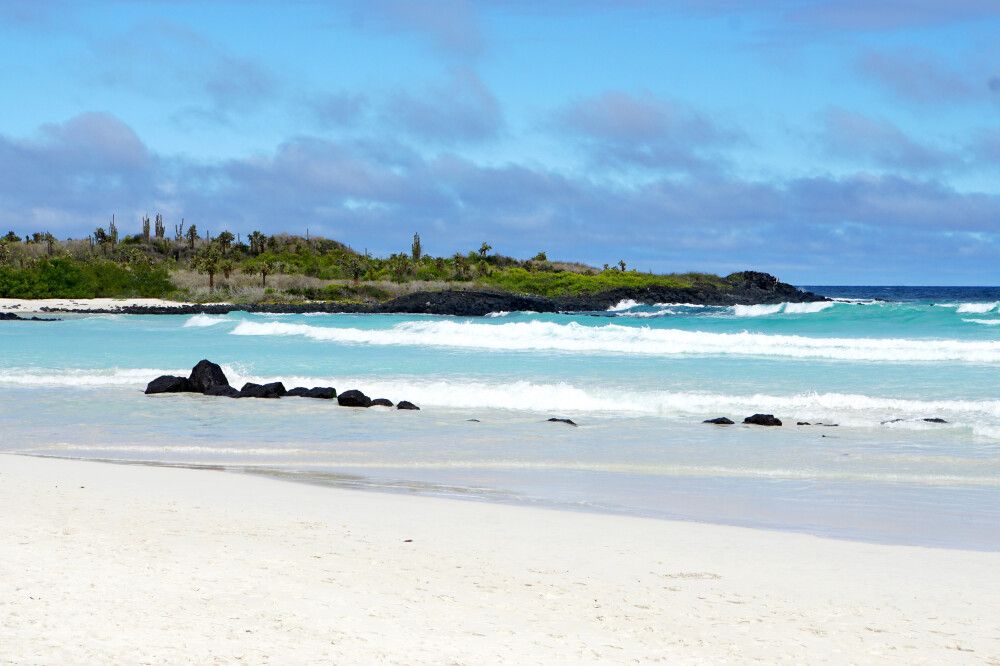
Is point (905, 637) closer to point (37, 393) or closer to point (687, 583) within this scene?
point (687, 583)

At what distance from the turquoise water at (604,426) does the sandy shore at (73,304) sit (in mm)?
44762

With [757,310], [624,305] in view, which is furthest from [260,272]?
[757,310]

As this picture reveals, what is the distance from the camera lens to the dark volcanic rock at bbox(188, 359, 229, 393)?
896 inches

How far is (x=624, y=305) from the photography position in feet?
325

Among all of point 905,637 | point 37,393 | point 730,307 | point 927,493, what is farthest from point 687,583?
point 730,307

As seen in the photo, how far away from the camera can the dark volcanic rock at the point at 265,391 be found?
22.0 metres

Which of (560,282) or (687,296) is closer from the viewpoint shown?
(687,296)

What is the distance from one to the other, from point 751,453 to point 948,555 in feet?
21.4

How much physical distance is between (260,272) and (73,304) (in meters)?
27.3

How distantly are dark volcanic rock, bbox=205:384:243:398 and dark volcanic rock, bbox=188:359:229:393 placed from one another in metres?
0.11

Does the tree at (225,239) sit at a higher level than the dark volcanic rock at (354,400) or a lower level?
higher

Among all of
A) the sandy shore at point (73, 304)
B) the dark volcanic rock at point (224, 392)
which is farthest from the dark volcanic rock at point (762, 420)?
the sandy shore at point (73, 304)

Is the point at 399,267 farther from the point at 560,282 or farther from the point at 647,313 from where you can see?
the point at 647,313

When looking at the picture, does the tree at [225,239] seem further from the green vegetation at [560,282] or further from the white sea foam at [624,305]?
the white sea foam at [624,305]
